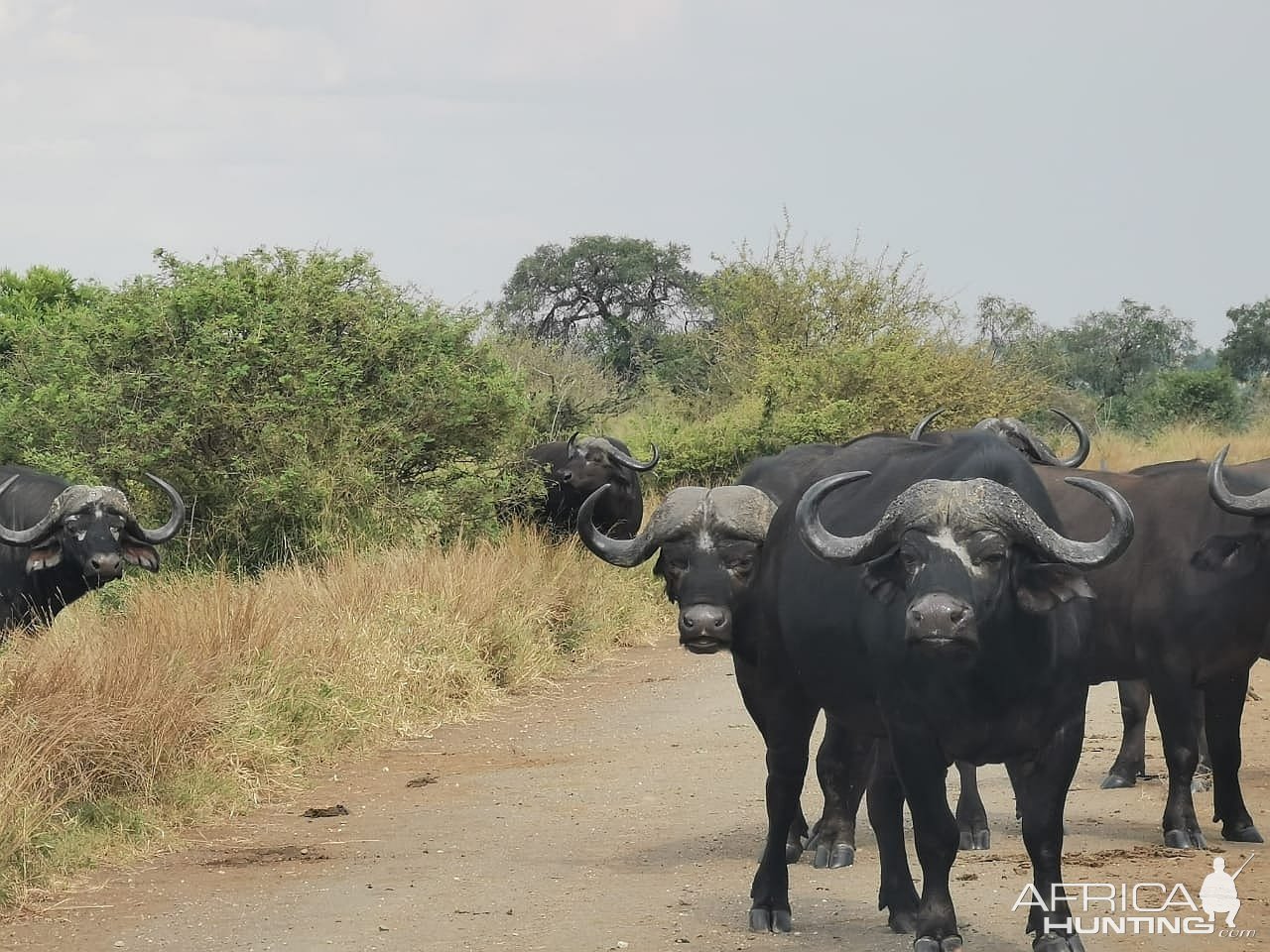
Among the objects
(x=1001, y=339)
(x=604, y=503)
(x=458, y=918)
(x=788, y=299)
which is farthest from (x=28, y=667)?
(x=1001, y=339)

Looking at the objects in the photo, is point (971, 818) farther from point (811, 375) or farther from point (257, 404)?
point (811, 375)

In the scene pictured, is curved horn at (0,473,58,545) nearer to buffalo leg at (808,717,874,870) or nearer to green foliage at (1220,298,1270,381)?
buffalo leg at (808,717,874,870)

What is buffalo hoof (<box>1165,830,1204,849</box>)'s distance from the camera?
7.83 meters

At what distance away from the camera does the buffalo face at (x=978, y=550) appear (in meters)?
5.66

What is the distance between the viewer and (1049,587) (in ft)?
19.0

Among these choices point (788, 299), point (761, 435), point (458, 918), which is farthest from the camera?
point (788, 299)

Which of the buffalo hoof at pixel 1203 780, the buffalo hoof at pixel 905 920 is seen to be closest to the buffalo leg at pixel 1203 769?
the buffalo hoof at pixel 1203 780

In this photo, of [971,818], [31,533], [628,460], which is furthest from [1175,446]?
[971,818]

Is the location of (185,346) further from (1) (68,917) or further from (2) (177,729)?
(1) (68,917)

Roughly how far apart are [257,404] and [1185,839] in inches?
361

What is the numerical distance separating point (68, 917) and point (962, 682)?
3788mm

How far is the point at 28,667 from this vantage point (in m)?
8.89

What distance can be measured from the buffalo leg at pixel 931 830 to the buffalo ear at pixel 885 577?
1.62 ft

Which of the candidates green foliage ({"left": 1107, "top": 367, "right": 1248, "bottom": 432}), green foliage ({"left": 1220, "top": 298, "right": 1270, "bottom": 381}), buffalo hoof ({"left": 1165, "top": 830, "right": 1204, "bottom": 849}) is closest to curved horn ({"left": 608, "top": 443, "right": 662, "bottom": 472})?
buffalo hoof ({"left": 1165, "top": 830, "right": 1204, "bottom": 849})
